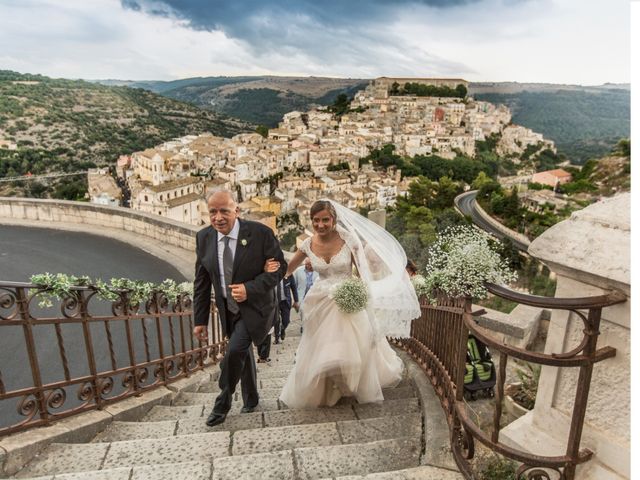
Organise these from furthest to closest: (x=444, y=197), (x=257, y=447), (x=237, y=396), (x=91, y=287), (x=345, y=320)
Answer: (x=444, y=197)
(x=237, y=396)
(x=345, y=320)
(x=91, y=287)
(x=257, y=447)

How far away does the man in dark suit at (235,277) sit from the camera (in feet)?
10.0

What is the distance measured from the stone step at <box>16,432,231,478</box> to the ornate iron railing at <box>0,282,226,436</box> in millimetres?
287

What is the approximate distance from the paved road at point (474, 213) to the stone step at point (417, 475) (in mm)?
40072

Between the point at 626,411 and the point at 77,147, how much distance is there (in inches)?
2853

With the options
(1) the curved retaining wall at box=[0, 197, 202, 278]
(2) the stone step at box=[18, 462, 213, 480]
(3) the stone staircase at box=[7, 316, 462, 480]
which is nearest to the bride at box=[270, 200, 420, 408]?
(3) the stone staircase at box=[7, 316, 462, 480]

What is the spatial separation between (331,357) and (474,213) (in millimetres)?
50715

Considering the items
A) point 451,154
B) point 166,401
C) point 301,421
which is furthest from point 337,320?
point 451,154

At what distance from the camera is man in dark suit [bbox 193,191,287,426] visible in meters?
3.06

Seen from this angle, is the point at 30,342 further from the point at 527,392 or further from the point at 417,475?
the point at 527,392

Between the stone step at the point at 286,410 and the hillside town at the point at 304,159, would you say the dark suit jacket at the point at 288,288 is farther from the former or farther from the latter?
the hillside town at the point at 304,159

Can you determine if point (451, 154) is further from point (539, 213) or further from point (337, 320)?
point (337, 320)

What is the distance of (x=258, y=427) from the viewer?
3104mm

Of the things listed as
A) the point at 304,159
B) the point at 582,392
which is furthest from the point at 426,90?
the point at 582,392

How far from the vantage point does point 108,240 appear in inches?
430
